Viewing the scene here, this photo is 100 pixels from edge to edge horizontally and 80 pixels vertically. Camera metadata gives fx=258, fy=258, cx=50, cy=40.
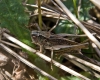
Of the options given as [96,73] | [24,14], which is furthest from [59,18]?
[96,73]

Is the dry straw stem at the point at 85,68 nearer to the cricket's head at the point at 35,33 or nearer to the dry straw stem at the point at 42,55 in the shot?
the dry straw stem at the point at 42,55

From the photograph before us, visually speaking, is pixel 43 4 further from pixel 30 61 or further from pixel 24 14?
pixel 30 61

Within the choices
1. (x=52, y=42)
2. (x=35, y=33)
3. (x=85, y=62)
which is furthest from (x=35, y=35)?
(x=85, y=62)

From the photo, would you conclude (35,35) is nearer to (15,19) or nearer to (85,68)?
(15,19)

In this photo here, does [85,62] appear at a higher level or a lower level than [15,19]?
lower

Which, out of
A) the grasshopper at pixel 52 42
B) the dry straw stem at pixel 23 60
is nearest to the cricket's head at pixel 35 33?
the grasshopper at pixel 52 42

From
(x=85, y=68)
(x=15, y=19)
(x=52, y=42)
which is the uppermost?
(x=15, y=19)
